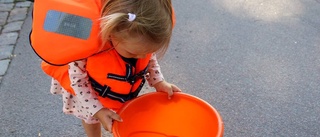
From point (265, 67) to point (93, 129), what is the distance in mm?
1327

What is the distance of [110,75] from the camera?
1.53 metres

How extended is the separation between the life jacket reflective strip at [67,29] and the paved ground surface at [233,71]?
2.78ft

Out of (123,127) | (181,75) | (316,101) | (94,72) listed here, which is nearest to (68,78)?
(94,72)

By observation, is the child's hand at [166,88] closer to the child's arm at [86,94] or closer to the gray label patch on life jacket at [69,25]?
the child's arm at [86,94]

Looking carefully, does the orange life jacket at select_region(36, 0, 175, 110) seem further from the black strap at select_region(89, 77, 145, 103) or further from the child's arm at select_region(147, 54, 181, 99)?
the child's arm at select_region(147, 54, 181, 99)

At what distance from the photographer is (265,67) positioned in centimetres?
269

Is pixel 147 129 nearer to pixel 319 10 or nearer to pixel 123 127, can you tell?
pixel 123 127

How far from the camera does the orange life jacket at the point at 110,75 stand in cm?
150

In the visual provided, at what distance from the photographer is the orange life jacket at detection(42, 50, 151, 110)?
1.50 meters

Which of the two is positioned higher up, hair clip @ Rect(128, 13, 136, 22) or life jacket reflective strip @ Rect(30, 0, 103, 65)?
hair clip @ Rect(128, 13, 136, 22)

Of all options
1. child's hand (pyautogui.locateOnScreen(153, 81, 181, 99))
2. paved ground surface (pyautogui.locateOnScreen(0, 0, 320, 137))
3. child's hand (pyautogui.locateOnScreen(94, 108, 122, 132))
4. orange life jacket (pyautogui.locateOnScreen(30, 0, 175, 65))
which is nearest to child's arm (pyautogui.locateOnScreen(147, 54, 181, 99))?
child's hand (pyautogui.locateOnScreen(153, 81, 181, 99))

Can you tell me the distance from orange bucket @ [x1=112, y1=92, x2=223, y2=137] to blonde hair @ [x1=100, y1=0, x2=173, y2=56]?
1.30ft

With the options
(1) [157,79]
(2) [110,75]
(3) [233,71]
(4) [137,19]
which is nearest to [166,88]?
(1) [157,79]

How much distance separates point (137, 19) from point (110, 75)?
347mm
